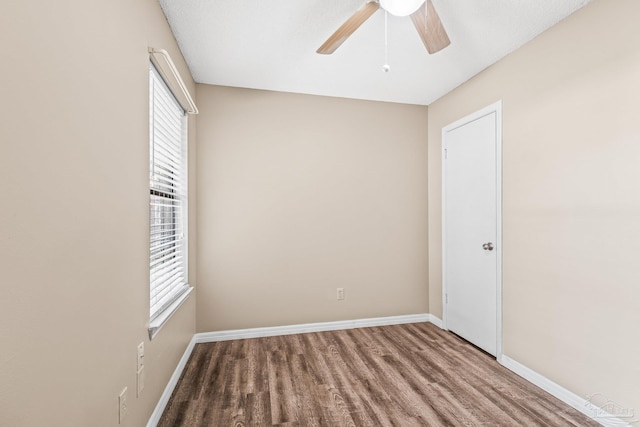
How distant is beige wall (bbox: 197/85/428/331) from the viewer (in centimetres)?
294

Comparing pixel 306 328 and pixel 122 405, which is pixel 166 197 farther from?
pixel 306 328

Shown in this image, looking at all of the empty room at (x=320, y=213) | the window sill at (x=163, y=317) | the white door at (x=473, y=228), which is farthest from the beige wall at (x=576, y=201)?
the window sill at (x=163, y=317)

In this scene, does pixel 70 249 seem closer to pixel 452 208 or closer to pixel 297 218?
pixel 297 218

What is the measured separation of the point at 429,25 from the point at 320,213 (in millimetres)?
1938

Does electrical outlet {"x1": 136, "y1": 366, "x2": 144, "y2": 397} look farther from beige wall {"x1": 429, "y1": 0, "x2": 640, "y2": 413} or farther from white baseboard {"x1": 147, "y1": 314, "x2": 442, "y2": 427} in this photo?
beige wall {"x1": 429, "y1": 0, "x2": 640, "y2": 413}

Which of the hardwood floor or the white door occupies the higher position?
the white door

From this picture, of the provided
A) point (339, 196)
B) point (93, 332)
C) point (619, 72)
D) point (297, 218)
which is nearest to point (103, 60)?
point (93, 332)

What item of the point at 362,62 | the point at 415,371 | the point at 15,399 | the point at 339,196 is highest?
the point at 362,62

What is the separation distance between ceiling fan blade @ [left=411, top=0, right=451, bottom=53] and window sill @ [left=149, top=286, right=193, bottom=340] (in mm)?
2306

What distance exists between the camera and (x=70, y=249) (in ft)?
3.20

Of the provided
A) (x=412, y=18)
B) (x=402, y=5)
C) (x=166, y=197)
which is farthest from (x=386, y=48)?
(x=166, y=197)

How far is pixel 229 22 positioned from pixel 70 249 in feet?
5.73

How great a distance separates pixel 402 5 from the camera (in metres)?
1.58

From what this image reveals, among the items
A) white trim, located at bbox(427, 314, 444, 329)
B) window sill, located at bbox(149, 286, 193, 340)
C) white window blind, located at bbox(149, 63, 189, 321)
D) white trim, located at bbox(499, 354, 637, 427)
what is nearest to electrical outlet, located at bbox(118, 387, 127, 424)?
window sill, located at bbox(149, 286, 193, 340)
